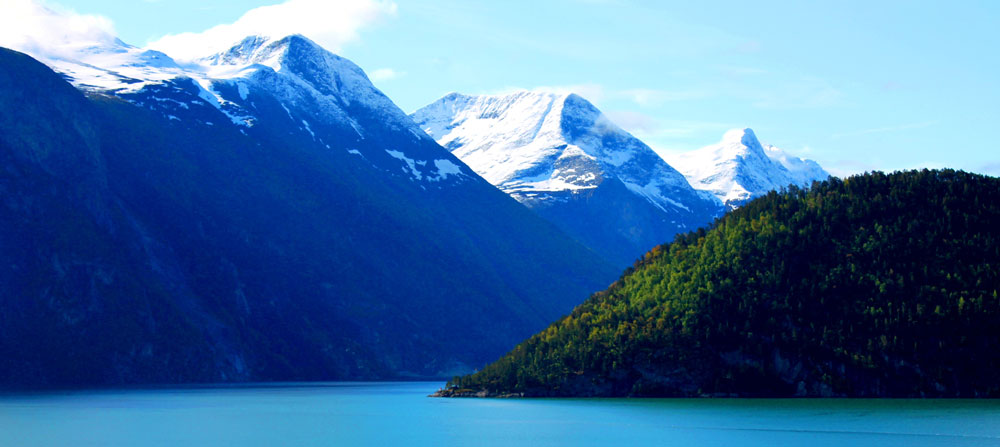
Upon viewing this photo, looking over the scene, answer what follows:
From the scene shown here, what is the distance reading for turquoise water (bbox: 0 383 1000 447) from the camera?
11644cm

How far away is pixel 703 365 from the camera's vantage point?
182 metres

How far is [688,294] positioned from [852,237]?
27860 mm

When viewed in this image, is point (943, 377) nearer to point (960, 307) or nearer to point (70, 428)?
point (960, 307)

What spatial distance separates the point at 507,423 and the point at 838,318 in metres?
64.5

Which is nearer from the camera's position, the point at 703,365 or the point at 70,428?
the point at 70,428

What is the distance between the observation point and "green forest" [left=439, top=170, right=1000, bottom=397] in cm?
17188

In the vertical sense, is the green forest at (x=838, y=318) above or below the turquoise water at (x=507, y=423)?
above

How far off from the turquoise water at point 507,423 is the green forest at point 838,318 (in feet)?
22.8

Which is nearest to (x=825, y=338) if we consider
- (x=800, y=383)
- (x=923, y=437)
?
(x=800, y=383)

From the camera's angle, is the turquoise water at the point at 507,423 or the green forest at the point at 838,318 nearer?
the turquoise water at the point at 507,423

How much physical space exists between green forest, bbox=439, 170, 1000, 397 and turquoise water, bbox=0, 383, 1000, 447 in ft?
22.8

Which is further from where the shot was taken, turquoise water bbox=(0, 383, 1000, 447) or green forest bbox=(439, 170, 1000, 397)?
green forest bbox=(439, 170, 1000, 397)

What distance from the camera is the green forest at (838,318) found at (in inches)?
6767

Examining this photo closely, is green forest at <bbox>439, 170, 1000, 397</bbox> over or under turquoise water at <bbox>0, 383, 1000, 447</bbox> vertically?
over
